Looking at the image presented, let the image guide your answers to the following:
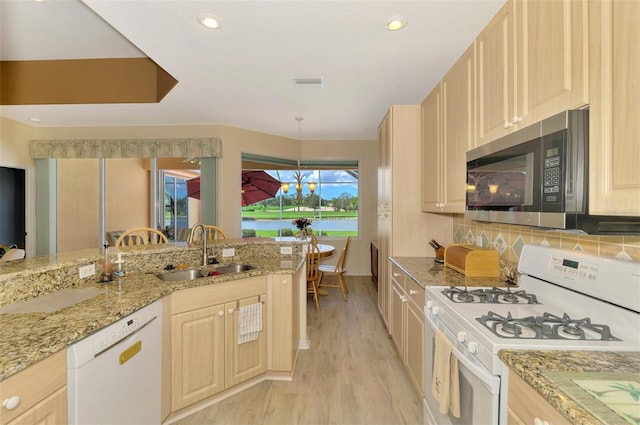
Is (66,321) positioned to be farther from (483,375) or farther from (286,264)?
(483,375)

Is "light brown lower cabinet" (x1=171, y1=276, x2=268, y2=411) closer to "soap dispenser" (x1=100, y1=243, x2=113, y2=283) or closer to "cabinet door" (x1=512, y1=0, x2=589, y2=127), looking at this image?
"soap dispenser" (x1=100, y1=243, x2=113, y2=283)

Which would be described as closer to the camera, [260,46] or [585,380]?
[585,380]

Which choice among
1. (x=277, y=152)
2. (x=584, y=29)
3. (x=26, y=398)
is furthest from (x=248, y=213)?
(x=584, y=29)

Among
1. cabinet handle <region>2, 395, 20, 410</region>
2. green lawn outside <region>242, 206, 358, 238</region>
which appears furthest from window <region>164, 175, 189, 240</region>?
cabinet handle <region>2, 395, 20, 410</region>

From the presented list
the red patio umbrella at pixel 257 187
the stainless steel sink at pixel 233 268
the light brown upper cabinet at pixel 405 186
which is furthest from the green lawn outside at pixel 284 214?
the stainless steel sink at pixel 233 268

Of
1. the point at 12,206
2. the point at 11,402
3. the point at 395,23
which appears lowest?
the point at 11,402

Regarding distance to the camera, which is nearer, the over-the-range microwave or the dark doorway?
the over-the-range microwave

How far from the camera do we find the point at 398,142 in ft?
9.08

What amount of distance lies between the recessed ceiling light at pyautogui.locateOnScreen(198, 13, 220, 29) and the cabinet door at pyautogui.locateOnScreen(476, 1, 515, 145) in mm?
1758

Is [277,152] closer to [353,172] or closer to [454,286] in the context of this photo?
[353,172]

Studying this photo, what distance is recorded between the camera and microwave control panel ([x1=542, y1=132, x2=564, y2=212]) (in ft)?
3.52

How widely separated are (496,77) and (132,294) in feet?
7.82

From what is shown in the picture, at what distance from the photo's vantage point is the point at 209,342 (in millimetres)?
1915

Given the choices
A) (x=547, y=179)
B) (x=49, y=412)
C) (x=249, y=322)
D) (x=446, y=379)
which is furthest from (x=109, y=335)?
(x=547, y=179)
